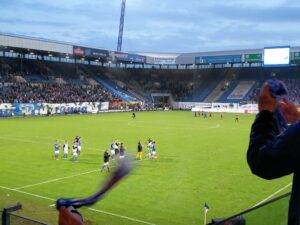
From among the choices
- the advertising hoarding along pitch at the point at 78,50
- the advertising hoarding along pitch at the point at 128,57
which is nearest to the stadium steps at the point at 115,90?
the advertising hoarding along pitch at the point at 128,57

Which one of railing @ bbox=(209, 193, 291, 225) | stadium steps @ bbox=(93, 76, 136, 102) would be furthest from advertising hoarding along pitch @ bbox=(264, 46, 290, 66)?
railing @ bbox=(209, 193, 291, 225)

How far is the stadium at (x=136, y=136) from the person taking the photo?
14.2 m

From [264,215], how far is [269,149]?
4.21 feet

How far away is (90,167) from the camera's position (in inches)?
879

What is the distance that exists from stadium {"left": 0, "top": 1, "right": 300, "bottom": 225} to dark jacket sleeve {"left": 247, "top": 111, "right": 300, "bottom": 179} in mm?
249

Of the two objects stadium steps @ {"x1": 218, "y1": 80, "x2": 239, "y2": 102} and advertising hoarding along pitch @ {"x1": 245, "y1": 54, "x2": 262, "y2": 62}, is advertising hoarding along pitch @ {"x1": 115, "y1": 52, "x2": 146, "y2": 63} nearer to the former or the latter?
stadium steps @ {"x1": 218, "y1": 80, "x2": 239, "y2": 102}

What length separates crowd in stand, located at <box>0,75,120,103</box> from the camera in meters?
63.8

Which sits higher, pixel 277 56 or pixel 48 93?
pixel 277 56

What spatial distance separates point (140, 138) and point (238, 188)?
18.6 meters

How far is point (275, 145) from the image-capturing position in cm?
201

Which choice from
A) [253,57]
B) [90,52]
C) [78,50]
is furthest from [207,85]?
[78,50]

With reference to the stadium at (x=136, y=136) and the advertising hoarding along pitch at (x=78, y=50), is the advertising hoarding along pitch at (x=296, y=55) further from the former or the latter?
the advertising hoarding along pitch at (x=78, y=50)

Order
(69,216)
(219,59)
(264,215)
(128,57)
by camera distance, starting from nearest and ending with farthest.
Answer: (69,216), (264,215), (219,59), (128,57)

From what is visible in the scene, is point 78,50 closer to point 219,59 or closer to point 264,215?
point 219,59
